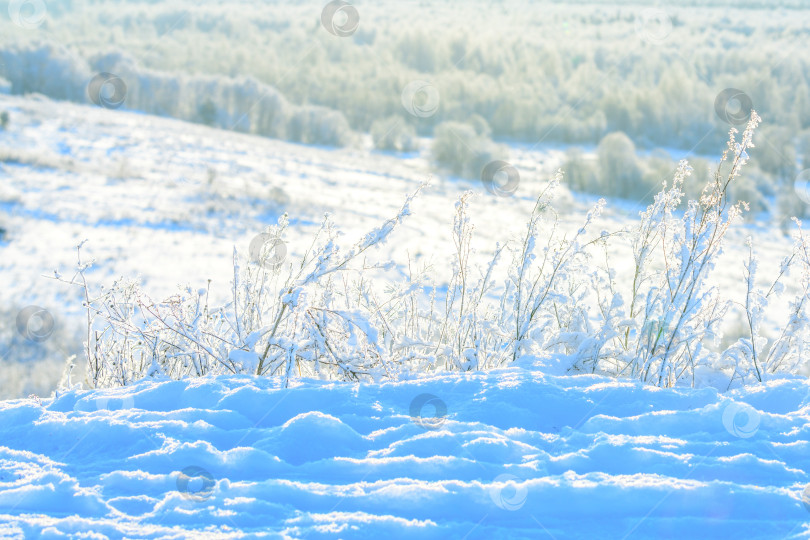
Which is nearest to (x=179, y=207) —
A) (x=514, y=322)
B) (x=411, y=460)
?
(x=514, y=322)

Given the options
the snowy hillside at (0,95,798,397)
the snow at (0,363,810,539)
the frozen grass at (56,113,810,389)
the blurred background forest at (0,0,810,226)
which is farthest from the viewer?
the blurred background forest at (0,0,810,226)

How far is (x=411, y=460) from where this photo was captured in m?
2.36

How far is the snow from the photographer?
206 centimetres

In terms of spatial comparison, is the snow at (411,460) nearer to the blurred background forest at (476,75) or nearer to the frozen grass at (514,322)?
the frozen grass at (514,322)

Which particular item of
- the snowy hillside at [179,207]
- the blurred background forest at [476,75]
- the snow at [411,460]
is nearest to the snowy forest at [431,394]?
the snow at [411,460]

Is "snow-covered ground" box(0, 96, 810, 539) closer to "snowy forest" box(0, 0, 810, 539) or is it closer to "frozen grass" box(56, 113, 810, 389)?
"snowy forest" box(0, 0, 810, 539)

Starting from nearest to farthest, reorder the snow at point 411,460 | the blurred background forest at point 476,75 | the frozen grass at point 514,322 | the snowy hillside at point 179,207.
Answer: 1. the snow at point 411,460
2. the frozen grass at point 514,322
3. the snowy hillside at point 179,207
4. the blurred background forest at point 476,75

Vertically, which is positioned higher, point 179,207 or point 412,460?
point 179,207

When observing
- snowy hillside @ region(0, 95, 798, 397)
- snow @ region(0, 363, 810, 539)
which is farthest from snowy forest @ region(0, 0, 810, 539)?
snowy hillside @ region(0, 95, 798, 397)

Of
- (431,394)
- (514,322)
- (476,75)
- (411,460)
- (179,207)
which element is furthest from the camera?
(476,75)

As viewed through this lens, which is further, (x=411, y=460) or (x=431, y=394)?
(x=431, y=394)

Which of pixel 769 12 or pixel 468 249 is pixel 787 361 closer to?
pixel 468 249

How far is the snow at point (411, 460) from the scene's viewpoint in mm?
2061

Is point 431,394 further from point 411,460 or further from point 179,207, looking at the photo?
point 179,207
